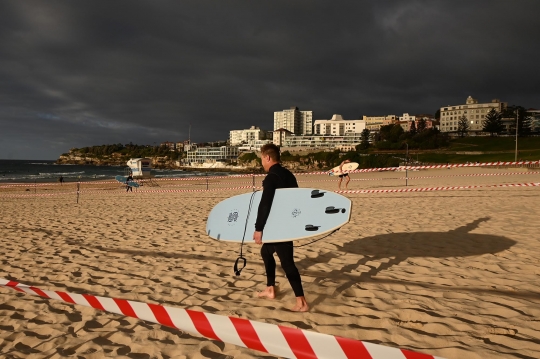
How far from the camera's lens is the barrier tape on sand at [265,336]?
6.72ft

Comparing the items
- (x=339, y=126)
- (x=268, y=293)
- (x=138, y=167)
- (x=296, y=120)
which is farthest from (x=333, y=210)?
(x=296, y=120)

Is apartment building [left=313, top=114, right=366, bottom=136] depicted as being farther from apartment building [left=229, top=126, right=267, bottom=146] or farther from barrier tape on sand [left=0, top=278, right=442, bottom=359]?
barrier tape on sand [left=0, top=278, right=442, bottom=359]

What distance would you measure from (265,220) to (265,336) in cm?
131

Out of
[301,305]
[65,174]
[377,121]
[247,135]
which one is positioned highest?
[377,121]

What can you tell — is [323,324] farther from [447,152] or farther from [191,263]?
[447,152]

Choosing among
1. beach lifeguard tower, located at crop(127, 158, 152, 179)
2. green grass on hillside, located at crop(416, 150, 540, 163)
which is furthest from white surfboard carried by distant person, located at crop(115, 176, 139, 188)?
green grass on hillside, located at crop(416, 150, 540, 163)

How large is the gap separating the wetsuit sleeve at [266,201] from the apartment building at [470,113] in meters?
128

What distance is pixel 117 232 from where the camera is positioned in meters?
8.45

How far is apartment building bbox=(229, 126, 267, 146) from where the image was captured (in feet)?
556

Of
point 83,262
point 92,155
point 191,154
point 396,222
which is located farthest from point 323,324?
point 92,155

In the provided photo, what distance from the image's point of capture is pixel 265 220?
352 cm

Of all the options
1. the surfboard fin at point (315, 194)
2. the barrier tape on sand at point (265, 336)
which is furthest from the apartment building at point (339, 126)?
the barrier tape on sand at point (265, 336)

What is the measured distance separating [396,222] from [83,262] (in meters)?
7.41

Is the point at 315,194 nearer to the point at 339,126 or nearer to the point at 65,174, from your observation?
the point at 65,174
